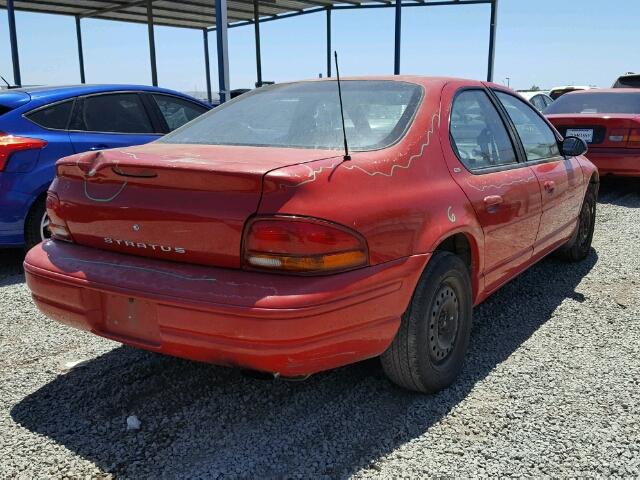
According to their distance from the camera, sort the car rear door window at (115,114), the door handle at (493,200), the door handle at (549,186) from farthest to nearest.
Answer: the car rear door window at (115,114)
the door handle at (549,186)
the door handle at (493,200)

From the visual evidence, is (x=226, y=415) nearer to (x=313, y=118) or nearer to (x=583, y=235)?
(x=313, y=118)

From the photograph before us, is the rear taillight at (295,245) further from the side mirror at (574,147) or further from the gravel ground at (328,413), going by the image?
the side mirror at (574,147)

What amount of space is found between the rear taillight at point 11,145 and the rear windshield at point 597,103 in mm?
6672

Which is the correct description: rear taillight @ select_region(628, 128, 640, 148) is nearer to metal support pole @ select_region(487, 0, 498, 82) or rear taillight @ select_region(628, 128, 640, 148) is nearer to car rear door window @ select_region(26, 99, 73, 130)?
car rear door window @ select_region(26, 99, 73, 130)

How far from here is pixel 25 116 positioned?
4.67 meters

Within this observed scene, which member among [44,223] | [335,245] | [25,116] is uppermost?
[25,116]

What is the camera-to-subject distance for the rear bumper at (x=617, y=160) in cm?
Result: 723

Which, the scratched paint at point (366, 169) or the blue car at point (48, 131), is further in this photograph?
the blue car at point (48, 131)

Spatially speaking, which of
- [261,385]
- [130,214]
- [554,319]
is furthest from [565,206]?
[130,214]

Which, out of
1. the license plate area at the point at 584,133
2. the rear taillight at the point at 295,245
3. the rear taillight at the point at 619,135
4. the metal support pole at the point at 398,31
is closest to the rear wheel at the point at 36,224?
the rear taillight at the point at 295,245

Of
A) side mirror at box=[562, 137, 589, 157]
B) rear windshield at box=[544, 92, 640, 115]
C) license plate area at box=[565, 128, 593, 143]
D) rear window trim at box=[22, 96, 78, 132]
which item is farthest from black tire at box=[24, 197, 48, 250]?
rear windshield at box=[544, 92, 640, 115]

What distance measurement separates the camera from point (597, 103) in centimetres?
820

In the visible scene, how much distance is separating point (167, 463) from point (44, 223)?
3.08m

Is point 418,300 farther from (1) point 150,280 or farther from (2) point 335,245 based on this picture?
(1) point 150,280
